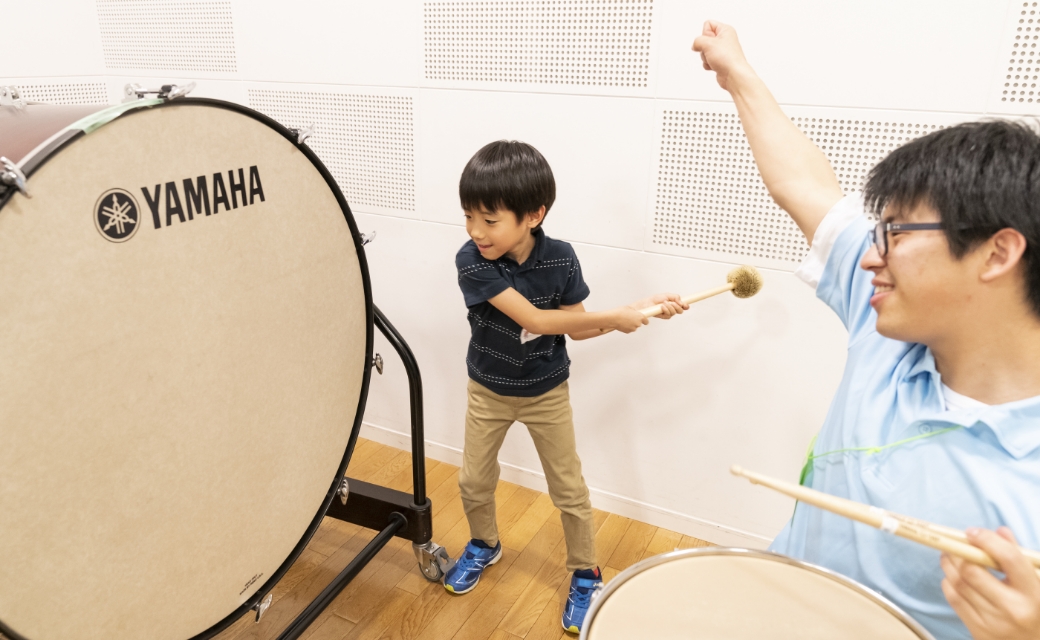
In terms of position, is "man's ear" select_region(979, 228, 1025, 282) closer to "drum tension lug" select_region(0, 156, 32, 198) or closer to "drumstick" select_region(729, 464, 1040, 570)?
"drumstick" select_region(729, 464, 1040, 570)

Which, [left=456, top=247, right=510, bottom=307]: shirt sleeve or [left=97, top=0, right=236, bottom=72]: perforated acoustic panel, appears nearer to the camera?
[left=456, top=247, right=510, bottom=307]: shirt sleeve

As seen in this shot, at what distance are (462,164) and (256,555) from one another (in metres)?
1.30

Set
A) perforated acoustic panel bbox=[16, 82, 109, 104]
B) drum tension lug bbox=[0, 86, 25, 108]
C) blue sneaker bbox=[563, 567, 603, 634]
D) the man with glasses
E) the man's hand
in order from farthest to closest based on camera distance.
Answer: perforated acoustic panel bbox=[16, 82, 109, 104]
blue sneaker bbox=[563, 567, 603, 634]
drum tension lug bbox=[0, 86, 25, 108]
the man with glasses
the man's hand

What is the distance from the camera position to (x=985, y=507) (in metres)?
0.78

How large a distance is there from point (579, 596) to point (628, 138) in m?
1.24

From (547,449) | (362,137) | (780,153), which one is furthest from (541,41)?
(547,449)

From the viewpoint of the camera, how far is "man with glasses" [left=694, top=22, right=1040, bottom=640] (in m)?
0.75

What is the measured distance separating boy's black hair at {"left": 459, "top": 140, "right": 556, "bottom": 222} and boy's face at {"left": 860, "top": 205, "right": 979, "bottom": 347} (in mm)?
875

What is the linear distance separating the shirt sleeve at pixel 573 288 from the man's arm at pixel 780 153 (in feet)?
2.04

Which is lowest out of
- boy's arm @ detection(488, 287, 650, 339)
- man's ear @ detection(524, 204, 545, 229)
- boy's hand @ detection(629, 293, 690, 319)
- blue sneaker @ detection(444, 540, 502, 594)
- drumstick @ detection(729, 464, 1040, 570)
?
blue sneaker @ detection(444, 540, 502, 594)

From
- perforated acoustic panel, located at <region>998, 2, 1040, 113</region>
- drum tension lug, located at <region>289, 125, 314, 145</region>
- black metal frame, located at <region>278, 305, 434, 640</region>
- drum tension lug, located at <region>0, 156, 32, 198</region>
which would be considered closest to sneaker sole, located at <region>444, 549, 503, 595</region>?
black metal frame, located at <region>278, 305, 434, 640</region>

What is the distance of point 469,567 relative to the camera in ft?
6.34

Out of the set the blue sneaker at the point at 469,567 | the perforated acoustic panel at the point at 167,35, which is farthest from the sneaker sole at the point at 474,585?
the perforated acoustic panel at the point at 167,35

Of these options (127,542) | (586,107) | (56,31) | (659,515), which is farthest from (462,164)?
(56,31)
